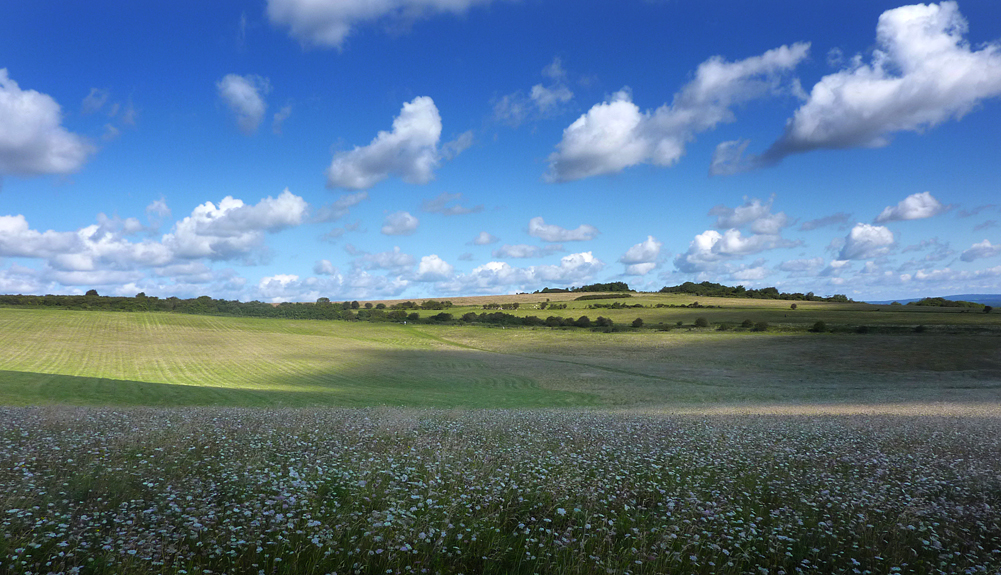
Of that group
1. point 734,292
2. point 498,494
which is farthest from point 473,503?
point 734,292

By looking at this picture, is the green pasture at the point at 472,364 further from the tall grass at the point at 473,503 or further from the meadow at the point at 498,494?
the tall grass at the point at 473,503

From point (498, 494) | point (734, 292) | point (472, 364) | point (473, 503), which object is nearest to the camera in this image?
point (473, 503)

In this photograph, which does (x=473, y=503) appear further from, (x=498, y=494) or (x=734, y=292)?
(x=734, y=292)

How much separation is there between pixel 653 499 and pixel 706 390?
3384 cm

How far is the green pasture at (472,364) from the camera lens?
3222 cm

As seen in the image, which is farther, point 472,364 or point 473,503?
point 472,364

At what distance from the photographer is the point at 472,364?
51.0 meters

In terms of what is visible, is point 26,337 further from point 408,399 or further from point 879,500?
point 879,500

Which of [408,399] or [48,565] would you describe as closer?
[48,565]

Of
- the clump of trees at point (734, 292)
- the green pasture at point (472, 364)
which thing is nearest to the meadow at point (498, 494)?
the green pasture at point (472, 364)

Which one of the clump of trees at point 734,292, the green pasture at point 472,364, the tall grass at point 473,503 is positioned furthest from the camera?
the clump of trees at point 734,292

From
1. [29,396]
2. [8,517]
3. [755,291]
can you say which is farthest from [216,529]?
[755,291]

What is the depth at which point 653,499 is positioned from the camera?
830cm

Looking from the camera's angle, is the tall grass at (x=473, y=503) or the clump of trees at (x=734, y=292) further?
the clump of trees at (x=734, y=292)
